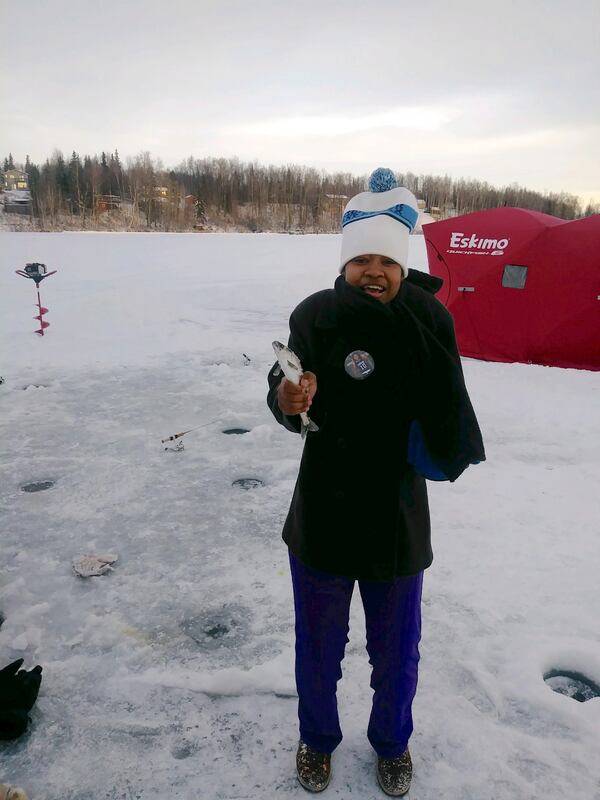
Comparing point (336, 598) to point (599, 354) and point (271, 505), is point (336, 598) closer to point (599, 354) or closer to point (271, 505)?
point (271, 505)

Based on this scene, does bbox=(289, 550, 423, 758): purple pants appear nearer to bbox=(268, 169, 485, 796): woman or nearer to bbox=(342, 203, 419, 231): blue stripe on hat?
bbox=(268, 169, 485, 796): woman

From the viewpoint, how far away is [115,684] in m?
2.33

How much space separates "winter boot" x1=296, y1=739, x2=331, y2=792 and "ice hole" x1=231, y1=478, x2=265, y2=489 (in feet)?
7.68

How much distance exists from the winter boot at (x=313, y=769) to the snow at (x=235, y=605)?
46 millimetres

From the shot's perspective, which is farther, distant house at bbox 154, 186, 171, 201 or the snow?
distant house at bbox 154, 186, 171, 201

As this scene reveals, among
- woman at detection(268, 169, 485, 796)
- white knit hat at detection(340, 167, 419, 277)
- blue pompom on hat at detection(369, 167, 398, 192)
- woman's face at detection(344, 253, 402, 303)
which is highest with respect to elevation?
blue pompom on hat at detection(369, 167, 398, 192)

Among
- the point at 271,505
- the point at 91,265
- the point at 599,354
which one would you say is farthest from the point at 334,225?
the point at 271,505

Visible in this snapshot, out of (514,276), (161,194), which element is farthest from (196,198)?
(514,276)

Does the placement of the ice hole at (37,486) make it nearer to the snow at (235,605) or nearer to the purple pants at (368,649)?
the snow at (235,605)

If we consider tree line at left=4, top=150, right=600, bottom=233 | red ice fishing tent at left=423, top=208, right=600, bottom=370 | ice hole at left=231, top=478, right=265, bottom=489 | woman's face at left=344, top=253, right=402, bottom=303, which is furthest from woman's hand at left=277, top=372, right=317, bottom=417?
tree line at left=4, top=150, right=600, bottom=233

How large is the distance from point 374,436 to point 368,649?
0.79 metres

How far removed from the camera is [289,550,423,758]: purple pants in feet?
5.84

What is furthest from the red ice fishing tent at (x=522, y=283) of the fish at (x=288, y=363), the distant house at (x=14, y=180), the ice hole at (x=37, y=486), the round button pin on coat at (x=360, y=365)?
the distant house at (x=14, y=180)

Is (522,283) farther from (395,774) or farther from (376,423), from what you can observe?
(395,774)
